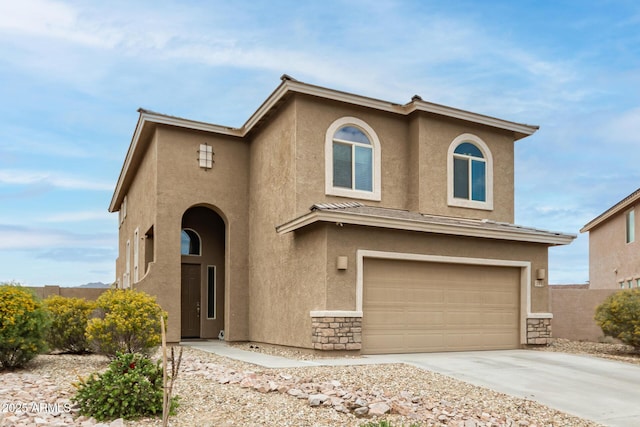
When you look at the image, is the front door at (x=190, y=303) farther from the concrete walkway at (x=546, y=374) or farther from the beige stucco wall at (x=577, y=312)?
the beige stucco wall at (x=577, y=312)


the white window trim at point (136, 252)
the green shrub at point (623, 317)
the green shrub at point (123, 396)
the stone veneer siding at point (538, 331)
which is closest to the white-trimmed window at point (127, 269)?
the white window trim at point (136, 252)

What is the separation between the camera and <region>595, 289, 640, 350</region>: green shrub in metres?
15.6

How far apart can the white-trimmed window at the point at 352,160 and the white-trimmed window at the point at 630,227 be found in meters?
15.1

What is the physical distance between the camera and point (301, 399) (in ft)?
27.5

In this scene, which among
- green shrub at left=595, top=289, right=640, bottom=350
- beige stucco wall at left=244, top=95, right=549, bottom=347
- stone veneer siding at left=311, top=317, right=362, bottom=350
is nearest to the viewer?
stone veneer siding at left=311, top=317, right=362, bottom=350

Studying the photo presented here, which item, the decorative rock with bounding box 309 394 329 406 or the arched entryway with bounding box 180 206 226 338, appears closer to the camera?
the decorative rock with bounding box 309 394 329 406

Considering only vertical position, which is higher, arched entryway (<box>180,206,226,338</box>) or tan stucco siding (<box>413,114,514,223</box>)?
tan stucco siding (<box>413,114,514,223</box>)

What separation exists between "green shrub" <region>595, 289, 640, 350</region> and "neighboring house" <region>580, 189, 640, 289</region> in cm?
948

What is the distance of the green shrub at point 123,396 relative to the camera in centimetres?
753

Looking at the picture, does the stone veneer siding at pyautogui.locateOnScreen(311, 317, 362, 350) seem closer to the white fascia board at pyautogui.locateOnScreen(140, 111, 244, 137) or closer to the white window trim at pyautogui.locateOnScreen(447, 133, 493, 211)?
the white window trim at pyautogui.locateOnScreen(447, 133, 493, 211)

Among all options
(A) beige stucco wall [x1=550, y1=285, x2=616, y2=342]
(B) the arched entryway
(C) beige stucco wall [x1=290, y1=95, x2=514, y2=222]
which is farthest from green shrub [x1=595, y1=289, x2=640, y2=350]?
(B) the arched entryway

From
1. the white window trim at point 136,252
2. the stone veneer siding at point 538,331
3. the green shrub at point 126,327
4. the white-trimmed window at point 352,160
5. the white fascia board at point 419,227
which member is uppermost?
the white-trimmed window at point 352,160

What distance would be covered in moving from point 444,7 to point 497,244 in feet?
20.9

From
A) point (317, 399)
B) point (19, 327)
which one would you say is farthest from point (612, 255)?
point (19, 327)
